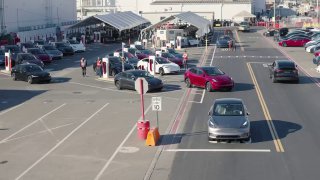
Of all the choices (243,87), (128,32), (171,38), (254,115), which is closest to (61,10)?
(128,32)

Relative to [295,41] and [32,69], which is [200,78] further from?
[295,41]

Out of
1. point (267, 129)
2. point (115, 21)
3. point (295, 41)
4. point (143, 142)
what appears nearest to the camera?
point (143, 142)

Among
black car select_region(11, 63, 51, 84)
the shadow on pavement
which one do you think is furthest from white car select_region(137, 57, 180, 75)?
the shadow on pavement

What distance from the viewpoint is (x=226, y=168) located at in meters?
16.8

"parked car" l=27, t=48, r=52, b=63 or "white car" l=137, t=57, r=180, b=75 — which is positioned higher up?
"parked car" l=27, t=48, r=52, b=63

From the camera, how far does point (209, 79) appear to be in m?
32.0

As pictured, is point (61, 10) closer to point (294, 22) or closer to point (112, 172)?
point (294, 22)

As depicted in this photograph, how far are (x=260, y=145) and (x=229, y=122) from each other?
1376 mm

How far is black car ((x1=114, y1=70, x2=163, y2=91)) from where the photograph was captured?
32438 mm

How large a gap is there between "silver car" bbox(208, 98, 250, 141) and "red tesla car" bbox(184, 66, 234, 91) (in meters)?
10.0

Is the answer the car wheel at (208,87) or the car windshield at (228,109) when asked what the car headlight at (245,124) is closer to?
the car windshield at (228,109)

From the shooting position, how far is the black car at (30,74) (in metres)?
37.7

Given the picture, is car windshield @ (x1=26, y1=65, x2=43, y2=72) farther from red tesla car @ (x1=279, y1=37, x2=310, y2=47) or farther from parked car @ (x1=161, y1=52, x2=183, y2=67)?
red tesla car @ (x1=279, y1=37, x2=310, y2=47)

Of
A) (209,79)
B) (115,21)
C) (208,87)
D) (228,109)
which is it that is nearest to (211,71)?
(209,79)
